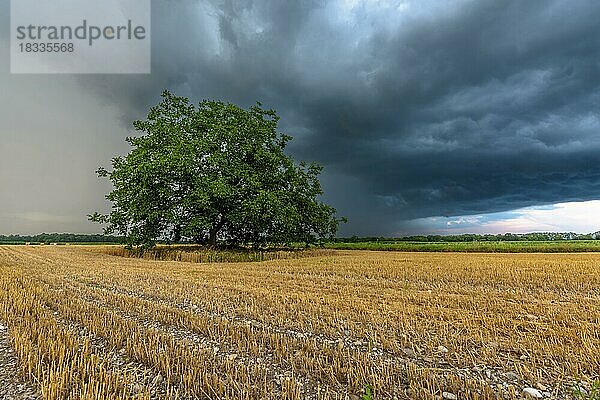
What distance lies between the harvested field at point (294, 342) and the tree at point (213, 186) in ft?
58.0

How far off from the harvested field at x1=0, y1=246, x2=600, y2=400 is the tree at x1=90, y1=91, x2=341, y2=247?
1768cm

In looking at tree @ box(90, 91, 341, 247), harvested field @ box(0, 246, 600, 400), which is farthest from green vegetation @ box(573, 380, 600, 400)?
tree @ box(90, 91, 341, 247)

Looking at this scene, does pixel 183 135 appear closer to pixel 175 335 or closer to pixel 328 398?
pixel 175 335

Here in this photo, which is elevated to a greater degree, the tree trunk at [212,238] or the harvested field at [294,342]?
the tree trunk at [212,238]

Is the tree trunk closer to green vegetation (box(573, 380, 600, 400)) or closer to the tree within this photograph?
the tree

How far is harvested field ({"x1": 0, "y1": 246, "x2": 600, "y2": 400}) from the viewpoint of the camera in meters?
Result: 4.50

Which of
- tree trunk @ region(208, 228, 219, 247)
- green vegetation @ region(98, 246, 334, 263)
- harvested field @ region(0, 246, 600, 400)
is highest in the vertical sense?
tree trunk @ region(208, 228, 219, 247)

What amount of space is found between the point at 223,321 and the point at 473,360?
15.1 ft

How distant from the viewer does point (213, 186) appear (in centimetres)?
2797

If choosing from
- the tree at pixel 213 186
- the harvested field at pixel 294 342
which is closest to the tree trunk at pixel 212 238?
the tree at pixel 213 186

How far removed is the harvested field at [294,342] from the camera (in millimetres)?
4496

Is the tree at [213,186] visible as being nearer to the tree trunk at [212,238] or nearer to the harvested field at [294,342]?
the tree trunk at [212,238]

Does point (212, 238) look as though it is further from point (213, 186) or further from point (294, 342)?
point (294, 342)

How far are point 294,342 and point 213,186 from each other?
23036mm
